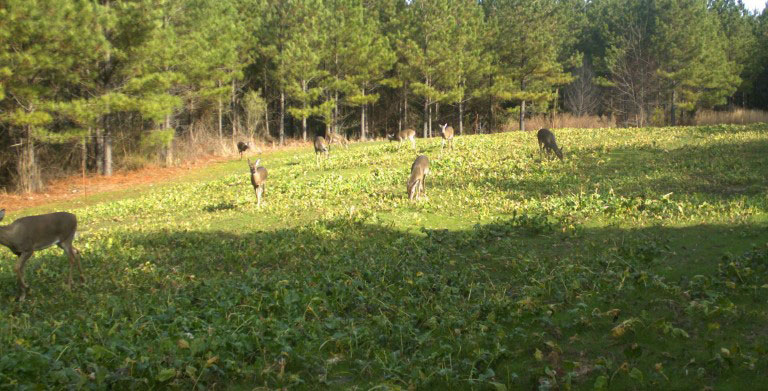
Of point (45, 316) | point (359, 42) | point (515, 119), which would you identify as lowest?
point (45, 316)

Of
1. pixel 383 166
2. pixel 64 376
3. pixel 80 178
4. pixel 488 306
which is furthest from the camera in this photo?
pixel 80 178

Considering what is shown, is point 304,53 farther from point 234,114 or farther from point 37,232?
point 37,232

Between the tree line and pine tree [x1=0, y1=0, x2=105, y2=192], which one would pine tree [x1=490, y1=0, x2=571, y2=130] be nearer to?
the tree line

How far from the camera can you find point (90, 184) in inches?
1129

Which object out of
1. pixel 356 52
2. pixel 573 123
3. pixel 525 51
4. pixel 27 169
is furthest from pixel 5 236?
pixel 525 51

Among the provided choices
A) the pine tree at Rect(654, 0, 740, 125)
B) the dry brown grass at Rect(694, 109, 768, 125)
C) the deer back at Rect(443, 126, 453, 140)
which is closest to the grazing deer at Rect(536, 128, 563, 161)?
the deer back at Rect(443, 126, 453, 140)

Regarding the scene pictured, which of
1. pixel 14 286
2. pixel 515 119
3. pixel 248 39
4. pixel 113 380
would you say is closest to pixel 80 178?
pixel 248 39

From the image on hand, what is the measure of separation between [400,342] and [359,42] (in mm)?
42755

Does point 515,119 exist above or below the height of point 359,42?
below

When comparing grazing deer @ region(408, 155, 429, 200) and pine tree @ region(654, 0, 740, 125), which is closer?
grazing deer @ region(408, 155, 429, 200)

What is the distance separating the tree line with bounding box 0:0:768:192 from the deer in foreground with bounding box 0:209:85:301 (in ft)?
51.5

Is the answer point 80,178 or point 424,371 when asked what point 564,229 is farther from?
point 80,178

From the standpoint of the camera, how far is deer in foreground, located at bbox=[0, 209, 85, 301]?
935 cm

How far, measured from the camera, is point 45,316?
7828 mm
